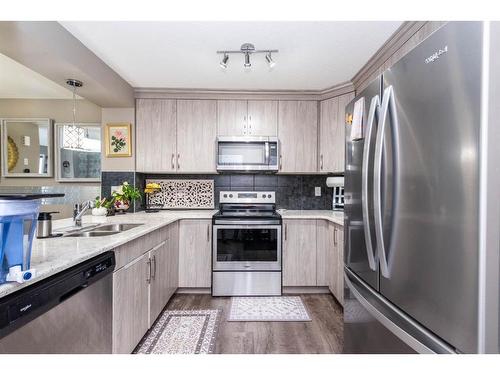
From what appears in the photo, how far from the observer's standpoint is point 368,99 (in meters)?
1.28

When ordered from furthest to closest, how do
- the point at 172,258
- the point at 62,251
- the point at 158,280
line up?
the point at 172,258 < the point at 158,280 < the point at 62,251

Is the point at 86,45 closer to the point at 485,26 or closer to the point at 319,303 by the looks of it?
the point at 485,26

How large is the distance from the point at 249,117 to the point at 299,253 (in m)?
1.66

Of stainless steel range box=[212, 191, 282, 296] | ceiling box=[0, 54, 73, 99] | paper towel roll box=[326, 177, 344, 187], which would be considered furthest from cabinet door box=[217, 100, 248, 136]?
ceiling box=[0, 54, 73, 99]

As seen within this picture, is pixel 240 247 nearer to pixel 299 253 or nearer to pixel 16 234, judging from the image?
pixel 299 253

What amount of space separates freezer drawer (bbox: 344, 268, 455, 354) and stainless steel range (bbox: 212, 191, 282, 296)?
4.60 feet

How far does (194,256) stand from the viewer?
9.83 ft

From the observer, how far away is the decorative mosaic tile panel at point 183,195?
3504 mm

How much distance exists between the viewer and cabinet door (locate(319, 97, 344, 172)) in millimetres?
3072

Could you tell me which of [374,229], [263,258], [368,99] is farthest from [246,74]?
[374,229]

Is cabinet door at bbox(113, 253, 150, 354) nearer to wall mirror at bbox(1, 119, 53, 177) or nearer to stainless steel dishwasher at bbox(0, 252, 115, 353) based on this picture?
stainless steel dishwasher at bbox(0, 252, 115, 353)

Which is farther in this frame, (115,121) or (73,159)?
(73,159)

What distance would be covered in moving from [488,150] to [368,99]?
0.67 m

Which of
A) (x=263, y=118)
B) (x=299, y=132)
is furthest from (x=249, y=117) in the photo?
(x=299, y=132)
